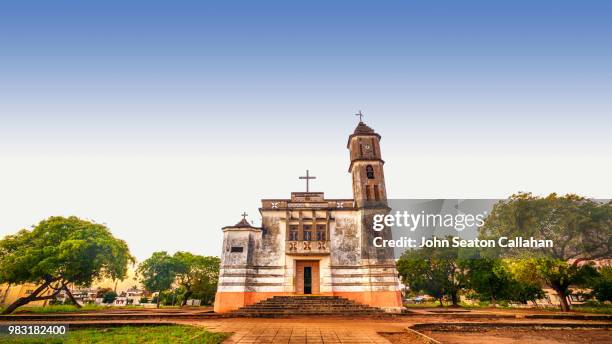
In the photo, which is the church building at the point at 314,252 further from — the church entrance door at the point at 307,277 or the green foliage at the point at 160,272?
the green foliage at the point at 160,272

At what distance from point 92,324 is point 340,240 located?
54.7 ft

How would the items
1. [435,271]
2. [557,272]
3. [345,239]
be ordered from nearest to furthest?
[557,272] < [345,239] < [435,271]

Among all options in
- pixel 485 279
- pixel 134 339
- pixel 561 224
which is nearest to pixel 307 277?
pixel 134 339

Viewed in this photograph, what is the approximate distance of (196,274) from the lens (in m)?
42.2

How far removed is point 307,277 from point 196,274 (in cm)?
2267

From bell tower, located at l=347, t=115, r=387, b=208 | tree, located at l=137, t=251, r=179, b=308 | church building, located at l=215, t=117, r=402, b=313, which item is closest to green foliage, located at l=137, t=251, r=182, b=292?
tree, located at l=137, t=251, r=179, b=308

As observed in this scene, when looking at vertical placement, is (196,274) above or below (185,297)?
above

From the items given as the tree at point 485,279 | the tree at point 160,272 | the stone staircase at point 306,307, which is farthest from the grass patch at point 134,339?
the tree at point 485,279

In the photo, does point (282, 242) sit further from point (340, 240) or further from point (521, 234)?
point (521, 234)

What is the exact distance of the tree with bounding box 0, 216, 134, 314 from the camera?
23578mm

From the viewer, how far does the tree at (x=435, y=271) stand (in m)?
39.2

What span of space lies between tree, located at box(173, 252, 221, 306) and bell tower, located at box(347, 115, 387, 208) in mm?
24139

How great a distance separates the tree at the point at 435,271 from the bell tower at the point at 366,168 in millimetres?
18361

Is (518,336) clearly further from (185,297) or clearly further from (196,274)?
(185,297)
